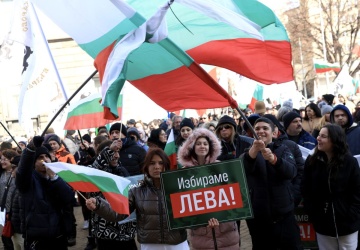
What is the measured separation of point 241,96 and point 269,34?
468 inches

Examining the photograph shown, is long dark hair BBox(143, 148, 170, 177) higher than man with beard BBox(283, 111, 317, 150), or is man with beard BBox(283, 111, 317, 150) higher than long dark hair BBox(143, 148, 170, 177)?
man with beard BBox(283, 111, 317, 150)

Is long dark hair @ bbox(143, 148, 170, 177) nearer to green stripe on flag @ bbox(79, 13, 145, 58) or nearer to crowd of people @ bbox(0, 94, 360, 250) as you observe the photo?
crowd of people @ bbox(0, 94, 360, 250)

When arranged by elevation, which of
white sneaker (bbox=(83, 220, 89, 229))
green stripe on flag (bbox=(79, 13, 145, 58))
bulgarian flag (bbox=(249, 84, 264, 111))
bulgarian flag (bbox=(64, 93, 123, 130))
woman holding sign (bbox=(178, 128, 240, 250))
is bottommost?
white sneaker (bbox=(83, 220, 89, 229))

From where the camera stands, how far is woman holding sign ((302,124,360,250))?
23.2 feet

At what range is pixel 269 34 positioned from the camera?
258 inches

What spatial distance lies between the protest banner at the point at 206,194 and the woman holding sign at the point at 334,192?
1208 millimetres

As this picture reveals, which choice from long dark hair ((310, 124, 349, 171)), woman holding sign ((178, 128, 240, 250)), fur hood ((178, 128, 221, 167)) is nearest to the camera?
woman holding sign ((178, 128, 240, 250))

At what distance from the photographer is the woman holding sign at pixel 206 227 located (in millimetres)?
6730

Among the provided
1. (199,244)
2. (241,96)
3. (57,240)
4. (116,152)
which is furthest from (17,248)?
(241,96)

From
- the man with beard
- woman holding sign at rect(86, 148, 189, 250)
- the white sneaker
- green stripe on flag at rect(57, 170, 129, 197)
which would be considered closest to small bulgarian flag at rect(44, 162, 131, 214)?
green stripe on flag at rect(57, 170, 129, 197)

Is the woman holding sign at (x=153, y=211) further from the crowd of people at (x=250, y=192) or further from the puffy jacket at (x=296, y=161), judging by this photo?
the puffy jacket at (x=296, y=161)

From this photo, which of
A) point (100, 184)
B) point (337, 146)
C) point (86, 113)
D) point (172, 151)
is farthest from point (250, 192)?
point (86, 113)

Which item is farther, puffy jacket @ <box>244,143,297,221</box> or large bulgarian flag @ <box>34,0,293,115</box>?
puffy jacket @ <box>244,143,297,221</box>

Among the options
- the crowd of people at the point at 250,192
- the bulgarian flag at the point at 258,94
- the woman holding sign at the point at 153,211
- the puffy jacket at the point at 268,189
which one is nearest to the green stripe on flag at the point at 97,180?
the crowd of people at the point at 250,192
